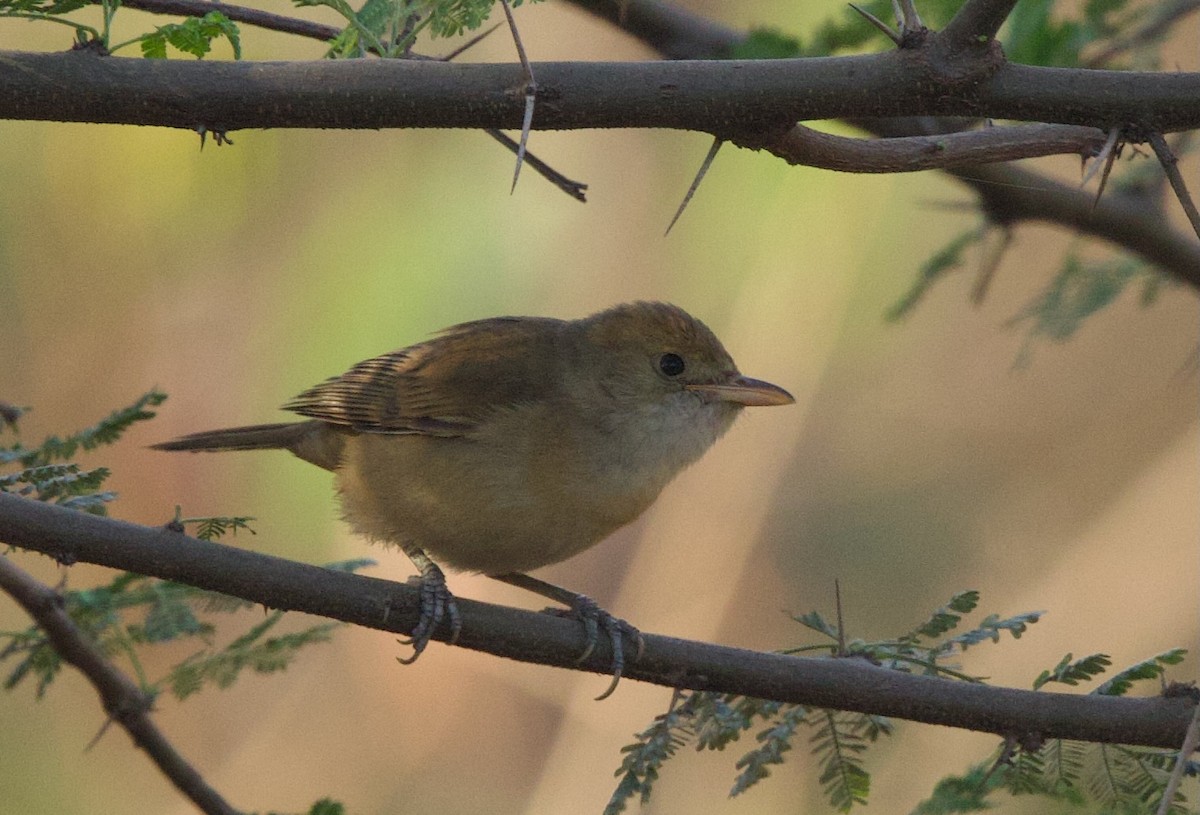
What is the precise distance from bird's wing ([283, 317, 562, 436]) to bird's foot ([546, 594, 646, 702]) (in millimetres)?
687

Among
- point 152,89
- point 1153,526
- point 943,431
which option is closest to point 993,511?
point 943,431

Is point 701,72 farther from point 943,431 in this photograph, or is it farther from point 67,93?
point 943,431

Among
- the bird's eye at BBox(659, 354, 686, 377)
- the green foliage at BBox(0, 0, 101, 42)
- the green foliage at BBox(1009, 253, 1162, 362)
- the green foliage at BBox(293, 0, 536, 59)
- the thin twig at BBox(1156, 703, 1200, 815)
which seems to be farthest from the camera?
the bird's eye at BBox(659, 354, 686, 377)

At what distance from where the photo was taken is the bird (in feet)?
13.8

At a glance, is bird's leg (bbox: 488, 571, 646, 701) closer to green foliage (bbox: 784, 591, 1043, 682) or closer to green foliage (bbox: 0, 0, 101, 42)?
green foliage (bbox: 784, 591, 1043, 682)

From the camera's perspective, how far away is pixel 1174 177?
2.45 metres

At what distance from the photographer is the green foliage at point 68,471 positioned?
9.47ft

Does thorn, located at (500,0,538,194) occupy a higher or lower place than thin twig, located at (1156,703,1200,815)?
higher

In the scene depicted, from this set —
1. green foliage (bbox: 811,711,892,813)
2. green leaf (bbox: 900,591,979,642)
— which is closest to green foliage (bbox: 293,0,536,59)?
green leaf (bbox: 900,591,979,642)

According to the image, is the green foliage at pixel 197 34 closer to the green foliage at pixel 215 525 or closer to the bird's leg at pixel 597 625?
the green foliage at pixel 215 525

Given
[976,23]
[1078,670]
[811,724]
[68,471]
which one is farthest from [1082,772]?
[68,471]

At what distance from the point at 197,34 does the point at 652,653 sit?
1.50 m

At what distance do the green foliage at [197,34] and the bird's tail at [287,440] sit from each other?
7.49 feet

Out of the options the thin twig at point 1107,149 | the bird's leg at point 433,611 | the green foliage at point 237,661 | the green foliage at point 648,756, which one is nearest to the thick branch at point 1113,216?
the thin twig at point 1107,149
